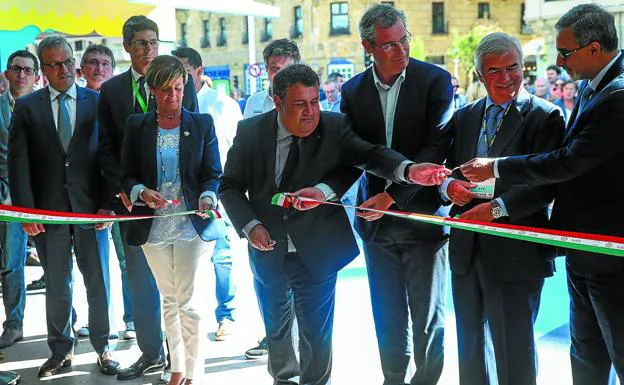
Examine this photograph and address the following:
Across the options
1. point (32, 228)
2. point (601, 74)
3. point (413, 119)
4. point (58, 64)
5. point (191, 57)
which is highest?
point (191, 57)

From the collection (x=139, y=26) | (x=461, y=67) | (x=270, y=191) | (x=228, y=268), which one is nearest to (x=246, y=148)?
(x=270, y=191)

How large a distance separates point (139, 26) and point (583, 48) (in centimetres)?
298

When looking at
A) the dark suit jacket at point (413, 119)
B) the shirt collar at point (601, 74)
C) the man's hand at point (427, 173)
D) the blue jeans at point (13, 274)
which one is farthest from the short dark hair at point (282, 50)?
the blue jeans at point (13, 274)

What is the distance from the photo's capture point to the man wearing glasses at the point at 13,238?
6336 millimetres

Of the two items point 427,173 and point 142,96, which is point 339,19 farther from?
point 427,173

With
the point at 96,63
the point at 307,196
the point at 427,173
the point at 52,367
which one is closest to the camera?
the point at 427,173

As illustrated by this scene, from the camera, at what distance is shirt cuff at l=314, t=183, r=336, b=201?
4.05 meters

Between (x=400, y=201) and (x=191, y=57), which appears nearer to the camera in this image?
(x=400, y=201)

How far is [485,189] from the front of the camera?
12.2ft

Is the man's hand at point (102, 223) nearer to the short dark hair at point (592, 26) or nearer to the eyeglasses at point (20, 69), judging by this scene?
the eyeglasses at point (20, 69)

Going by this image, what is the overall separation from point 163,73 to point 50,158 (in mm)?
1368

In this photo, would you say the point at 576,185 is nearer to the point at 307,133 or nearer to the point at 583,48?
the point at 583,48

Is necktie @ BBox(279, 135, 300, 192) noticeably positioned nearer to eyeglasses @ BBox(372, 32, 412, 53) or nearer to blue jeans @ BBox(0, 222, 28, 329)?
eyeglasses @ BBox(372, 32, 412, 53)

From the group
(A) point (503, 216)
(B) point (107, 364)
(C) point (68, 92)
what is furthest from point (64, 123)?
(A) point (503, 216)
